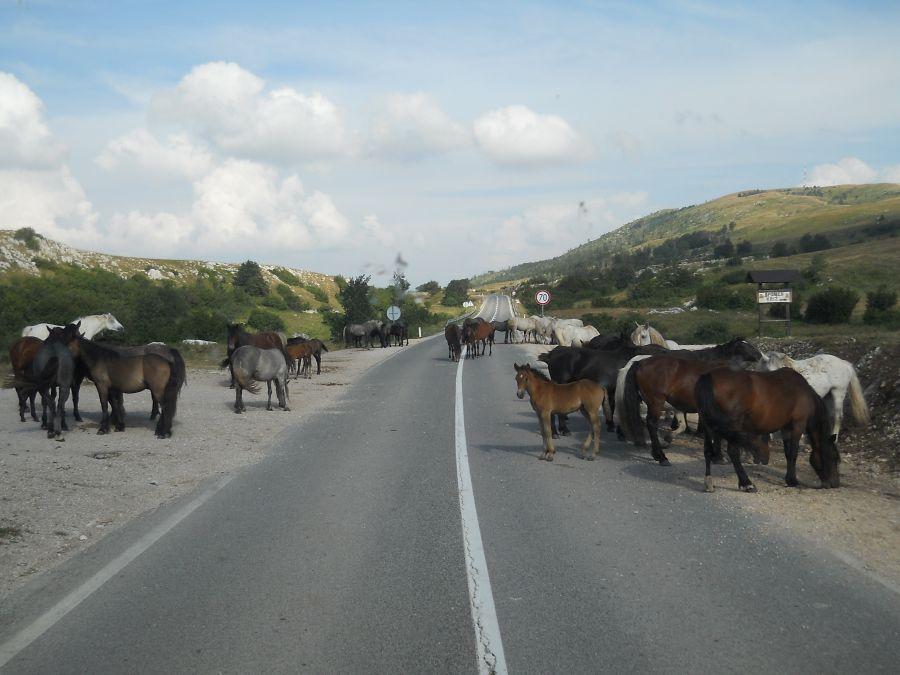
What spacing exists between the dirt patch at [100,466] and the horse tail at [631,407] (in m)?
5.76

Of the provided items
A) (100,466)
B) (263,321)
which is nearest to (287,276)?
(263,321)

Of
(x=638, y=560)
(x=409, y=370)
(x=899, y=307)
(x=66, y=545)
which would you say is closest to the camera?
(x=638, y=560)

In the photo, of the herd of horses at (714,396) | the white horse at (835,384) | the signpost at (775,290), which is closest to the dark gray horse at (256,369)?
the herd of horses at (714,396)

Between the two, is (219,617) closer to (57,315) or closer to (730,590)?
(730,590)

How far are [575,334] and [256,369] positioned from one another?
14.1 metres

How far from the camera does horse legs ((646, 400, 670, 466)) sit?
1025 cm

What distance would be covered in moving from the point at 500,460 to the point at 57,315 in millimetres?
28577

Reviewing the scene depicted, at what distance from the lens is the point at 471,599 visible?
17.5 feet

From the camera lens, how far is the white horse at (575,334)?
87.2ft

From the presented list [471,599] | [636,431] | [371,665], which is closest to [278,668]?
[371,665]

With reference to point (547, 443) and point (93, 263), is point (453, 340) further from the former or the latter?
point (93, 263)

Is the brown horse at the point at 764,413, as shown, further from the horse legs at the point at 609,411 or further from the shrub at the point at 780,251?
the shrub at the point at 780,251

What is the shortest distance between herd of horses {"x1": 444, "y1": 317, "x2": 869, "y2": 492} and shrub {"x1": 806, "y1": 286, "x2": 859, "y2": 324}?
26.4 metres

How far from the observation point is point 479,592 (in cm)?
546
